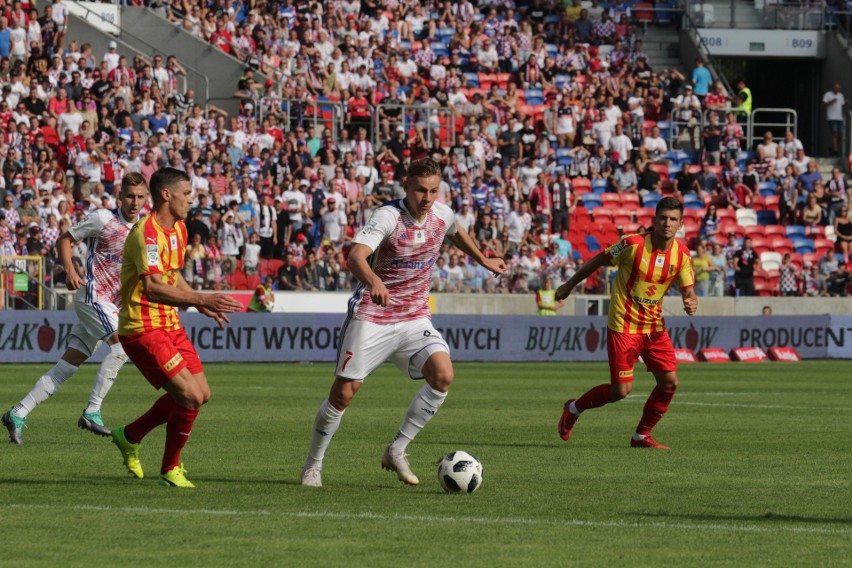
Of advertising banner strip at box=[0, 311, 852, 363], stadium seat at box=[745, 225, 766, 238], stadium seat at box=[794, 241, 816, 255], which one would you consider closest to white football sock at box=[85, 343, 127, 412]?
advertising banner strip at box=[0, 311, 852, 363]

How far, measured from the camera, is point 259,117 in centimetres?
3700

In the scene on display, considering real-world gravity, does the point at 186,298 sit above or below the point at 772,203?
below

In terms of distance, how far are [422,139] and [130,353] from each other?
2672cm

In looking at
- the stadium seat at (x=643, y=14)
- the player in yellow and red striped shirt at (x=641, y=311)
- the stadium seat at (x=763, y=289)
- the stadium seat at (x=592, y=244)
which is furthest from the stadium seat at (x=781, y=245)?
the player in yellow and red striped shirt at (x=641, y=311)

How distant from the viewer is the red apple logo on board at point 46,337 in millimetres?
27000

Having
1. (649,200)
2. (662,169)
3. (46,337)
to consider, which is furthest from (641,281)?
(662,169)

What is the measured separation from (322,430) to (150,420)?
3.95 ft

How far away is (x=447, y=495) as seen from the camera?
10180 mm

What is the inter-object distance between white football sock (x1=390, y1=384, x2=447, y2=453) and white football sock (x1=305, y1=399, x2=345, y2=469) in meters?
Result: 0.46

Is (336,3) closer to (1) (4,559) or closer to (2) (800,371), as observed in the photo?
(2) (800,371)

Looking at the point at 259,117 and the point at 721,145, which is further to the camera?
the point at 721,145

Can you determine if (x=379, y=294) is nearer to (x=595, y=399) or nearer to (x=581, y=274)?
(x=581, y=274)

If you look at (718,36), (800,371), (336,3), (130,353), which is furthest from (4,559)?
(718,36)

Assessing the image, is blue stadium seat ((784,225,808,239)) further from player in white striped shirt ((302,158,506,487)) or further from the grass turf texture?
player in white striped shirt ((302,158,506,487))
